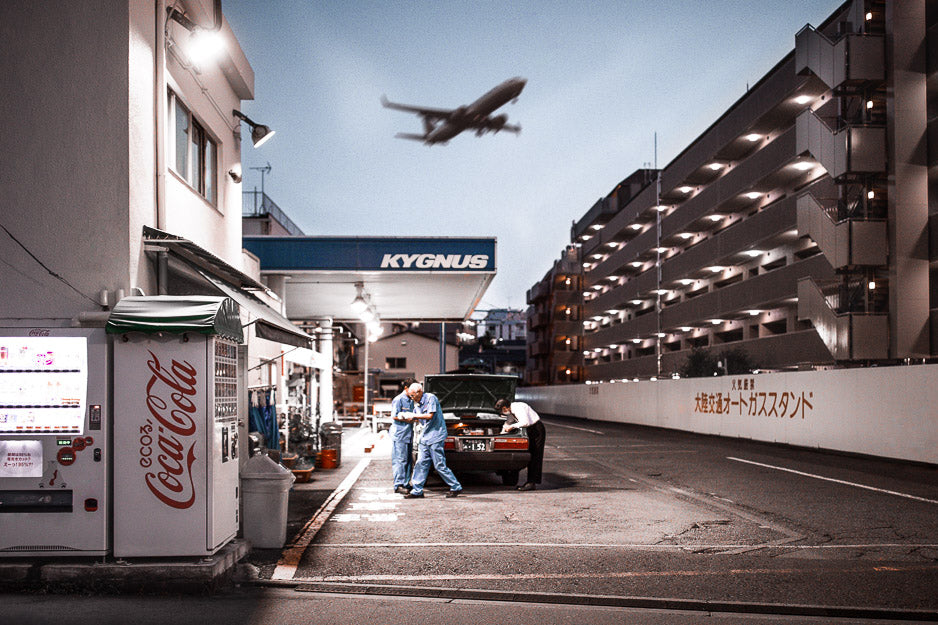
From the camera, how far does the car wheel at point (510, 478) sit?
14273mm

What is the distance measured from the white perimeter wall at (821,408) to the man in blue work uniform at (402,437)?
1094 cm

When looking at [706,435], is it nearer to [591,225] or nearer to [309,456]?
[309,456]

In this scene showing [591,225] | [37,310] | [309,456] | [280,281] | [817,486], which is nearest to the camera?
[37,310]

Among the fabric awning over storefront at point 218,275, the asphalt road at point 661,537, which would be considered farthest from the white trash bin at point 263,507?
the fabric awning over storefront at point 218,275

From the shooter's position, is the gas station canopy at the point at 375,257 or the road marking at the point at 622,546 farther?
the gas station canopy at the point at 375,257

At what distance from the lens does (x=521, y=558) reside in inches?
312

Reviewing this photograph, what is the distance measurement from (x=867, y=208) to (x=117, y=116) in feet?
109

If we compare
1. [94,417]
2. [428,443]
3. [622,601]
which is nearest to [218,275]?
[428,443]

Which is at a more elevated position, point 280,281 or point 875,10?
point 875,10

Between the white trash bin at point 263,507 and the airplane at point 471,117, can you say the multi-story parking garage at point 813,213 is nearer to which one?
the airplane at point 471,117

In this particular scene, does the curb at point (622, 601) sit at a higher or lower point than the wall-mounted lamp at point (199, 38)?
lower

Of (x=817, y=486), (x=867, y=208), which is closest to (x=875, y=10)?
(x=867, y=208)

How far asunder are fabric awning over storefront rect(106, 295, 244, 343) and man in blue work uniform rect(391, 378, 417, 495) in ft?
18.1

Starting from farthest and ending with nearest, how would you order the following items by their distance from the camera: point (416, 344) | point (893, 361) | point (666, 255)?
point (416, 344) → point (666, 255) → point (893, 361)
